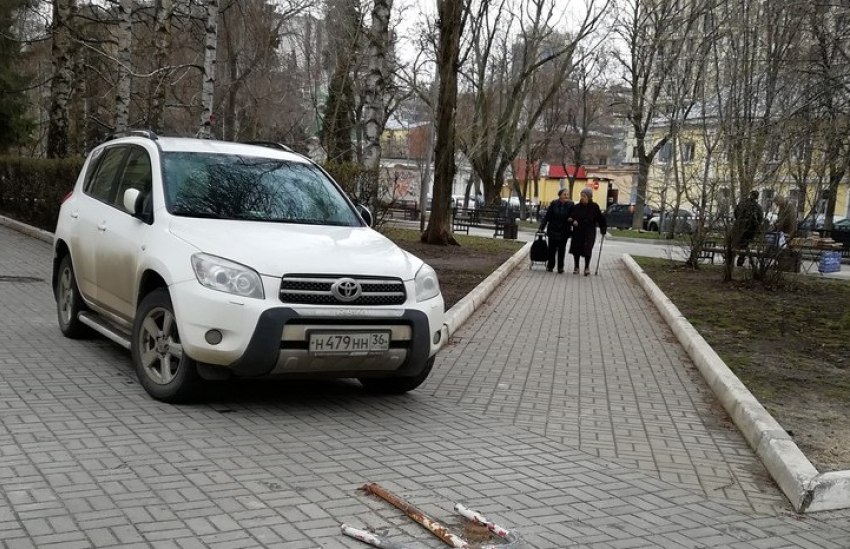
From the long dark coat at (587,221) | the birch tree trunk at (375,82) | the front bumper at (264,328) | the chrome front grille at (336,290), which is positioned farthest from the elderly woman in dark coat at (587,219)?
the front bumper at (264,328)

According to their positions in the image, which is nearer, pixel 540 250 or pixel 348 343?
pixel 348 343

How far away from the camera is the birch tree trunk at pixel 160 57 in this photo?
54.7 ft

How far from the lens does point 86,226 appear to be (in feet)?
24.2

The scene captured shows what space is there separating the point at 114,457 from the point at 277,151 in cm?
370

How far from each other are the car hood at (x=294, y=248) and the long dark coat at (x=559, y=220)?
1130cm

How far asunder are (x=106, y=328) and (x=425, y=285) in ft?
9.28

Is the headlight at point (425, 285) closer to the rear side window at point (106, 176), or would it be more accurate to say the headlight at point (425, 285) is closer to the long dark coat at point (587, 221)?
the rear side window at point (106, 176)

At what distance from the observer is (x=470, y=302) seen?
11.4 m

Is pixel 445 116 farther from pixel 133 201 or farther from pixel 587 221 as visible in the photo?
pixel 133 201

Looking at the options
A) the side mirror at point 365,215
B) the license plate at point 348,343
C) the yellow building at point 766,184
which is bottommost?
the license plate at point 348,343

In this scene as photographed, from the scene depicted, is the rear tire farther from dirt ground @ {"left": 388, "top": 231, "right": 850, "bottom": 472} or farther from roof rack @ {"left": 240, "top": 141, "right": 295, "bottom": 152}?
dirt ground @ {"left": 388, "top": 231, "right": 850, "bottom": 472}

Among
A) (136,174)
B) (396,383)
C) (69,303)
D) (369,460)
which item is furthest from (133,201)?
(369,460)

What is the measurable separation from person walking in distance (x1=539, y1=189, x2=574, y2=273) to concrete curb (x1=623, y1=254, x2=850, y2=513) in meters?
8.75

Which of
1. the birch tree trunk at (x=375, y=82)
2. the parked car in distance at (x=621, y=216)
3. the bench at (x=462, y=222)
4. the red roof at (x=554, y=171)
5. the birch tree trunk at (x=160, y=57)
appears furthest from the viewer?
the red roof at (x=554, y=171)
